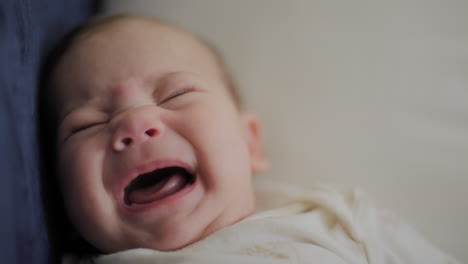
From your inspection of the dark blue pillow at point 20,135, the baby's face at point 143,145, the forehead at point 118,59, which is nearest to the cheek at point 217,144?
the baby's face at point 143,145

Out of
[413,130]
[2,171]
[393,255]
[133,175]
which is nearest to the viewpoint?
[2,171]

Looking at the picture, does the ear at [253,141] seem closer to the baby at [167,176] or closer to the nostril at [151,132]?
the baby at [167,176]

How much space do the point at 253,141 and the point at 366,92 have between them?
334mm

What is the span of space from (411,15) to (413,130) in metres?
0.30

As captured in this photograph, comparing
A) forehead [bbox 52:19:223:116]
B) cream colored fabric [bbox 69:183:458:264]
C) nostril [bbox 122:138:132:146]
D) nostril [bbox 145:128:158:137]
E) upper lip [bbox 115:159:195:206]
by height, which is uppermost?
forehead [bbox 52:19:223:116]

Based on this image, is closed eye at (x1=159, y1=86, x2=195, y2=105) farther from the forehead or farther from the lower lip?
the lower lip

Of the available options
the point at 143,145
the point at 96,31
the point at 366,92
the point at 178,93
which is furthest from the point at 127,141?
the point at 366,92

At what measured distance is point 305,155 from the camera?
3.64ft

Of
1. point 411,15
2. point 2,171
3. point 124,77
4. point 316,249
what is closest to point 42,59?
point 124,77

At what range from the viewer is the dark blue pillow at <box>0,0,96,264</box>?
604 mm

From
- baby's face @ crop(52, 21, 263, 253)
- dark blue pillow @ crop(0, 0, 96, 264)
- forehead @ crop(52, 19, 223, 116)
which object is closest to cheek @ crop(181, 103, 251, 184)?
baby's face @ crop(52, 21, 263, 253)

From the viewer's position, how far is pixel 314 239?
749mm

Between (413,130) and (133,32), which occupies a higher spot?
(133,32)

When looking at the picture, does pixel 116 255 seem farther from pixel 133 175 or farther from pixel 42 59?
pixel 42 59
